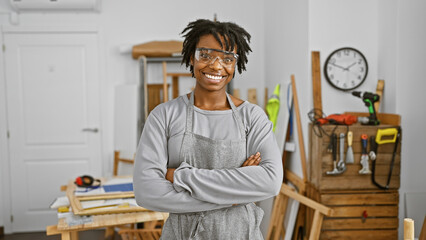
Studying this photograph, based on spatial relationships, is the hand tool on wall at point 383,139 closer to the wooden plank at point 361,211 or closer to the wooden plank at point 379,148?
the wooden plank at point 379,148

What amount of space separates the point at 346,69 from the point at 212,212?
206cm

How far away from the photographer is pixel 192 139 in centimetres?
134

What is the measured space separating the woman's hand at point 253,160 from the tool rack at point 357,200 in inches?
56.1

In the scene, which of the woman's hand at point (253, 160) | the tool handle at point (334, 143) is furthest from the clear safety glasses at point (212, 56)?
the tool handle at point (334, 143)

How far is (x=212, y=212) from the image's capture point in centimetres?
137

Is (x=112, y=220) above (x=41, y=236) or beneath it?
above

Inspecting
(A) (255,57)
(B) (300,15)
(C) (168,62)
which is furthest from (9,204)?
(B) (300,15)

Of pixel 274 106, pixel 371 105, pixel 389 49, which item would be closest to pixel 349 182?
pixel 371 105

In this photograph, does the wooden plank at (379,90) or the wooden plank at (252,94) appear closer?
the wooden plank at (379,90)

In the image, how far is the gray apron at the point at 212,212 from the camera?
1.35 metres

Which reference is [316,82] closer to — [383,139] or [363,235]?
[383,139]

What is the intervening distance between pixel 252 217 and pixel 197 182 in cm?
26

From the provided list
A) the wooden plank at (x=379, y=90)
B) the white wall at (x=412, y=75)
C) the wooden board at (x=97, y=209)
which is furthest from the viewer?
the wooden plank at (x=379, y=90)

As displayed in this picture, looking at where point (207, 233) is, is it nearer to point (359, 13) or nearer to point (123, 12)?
point (359, 13)
